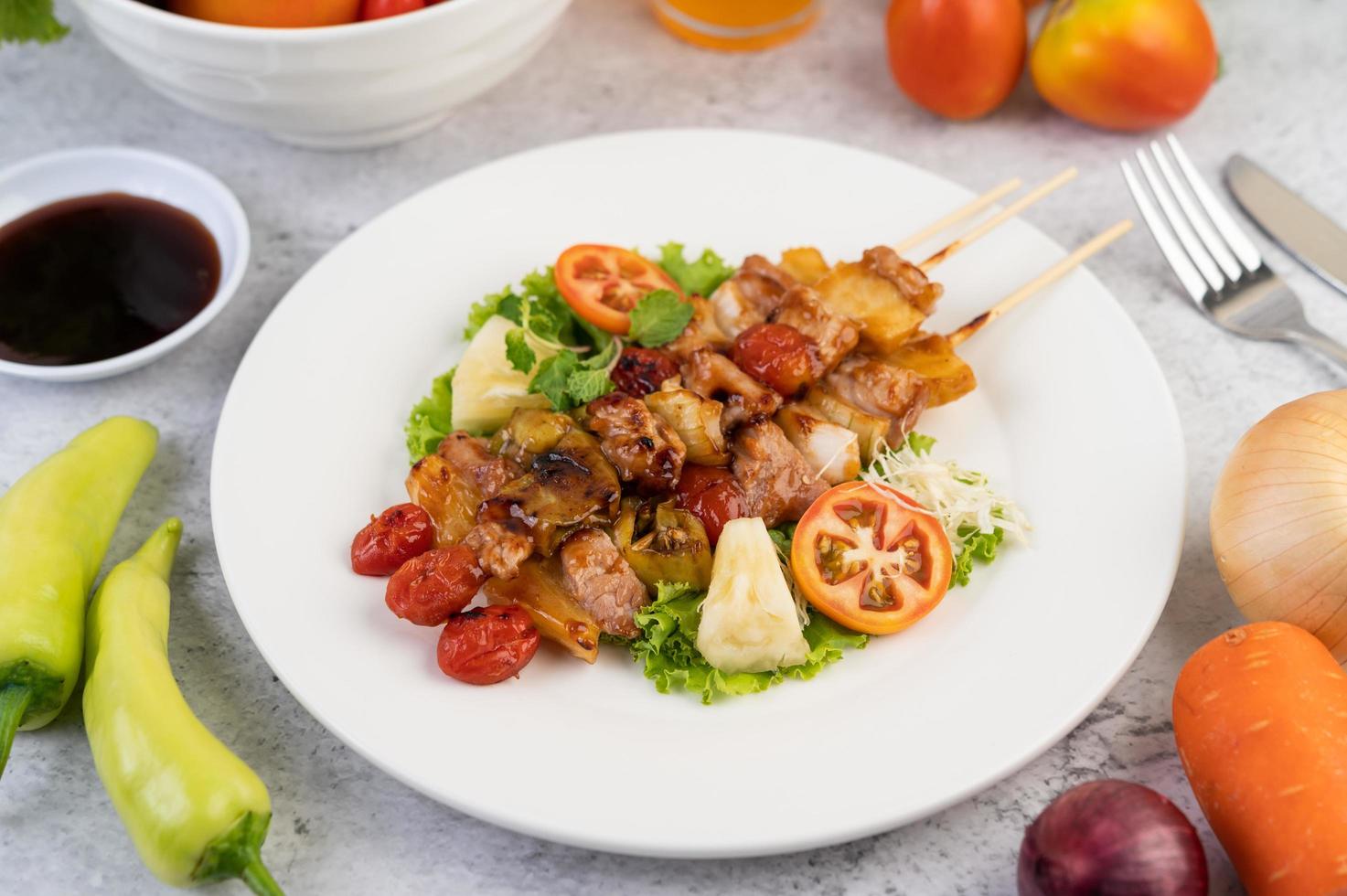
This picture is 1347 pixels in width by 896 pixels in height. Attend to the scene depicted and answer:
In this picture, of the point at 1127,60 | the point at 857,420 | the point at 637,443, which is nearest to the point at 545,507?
the point at 637,443

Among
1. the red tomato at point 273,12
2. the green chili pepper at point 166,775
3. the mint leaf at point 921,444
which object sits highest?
the red tomato at point 273,12

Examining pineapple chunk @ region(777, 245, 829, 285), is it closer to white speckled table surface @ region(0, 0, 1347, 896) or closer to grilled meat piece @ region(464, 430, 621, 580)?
grilled meat piece @ region(464, 430, 621, 580)

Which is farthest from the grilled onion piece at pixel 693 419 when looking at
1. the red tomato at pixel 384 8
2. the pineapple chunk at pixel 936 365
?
the red tomato at pixel 384 8

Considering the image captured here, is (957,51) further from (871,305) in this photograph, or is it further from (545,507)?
(545,507)

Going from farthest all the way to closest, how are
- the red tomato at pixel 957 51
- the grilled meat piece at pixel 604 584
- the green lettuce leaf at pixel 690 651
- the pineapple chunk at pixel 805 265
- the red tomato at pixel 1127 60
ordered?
the red tomato at pixel 957 51 → the red tomato at pixel 1127 60 → the pineapple chunk at pixel 805 265 → the grilled meat piece at pixel 604 584 → the green lettuce leaf at pixel 690 651

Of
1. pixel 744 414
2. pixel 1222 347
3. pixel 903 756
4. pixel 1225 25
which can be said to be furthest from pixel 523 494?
pixel 1225 25

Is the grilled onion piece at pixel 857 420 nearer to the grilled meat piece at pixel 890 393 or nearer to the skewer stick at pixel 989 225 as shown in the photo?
the grilled meat piece at pixel 890 393

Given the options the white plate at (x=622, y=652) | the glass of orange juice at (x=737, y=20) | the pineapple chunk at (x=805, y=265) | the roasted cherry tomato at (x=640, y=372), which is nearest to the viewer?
the white plate at (x=622, y=652)
